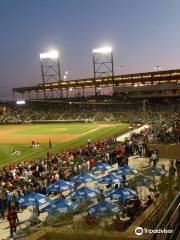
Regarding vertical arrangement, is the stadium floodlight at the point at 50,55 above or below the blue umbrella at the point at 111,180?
above

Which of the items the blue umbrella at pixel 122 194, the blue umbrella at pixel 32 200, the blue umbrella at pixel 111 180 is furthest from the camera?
the blue umbrella at pixel 111 180

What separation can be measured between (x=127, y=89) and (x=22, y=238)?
3037 inches

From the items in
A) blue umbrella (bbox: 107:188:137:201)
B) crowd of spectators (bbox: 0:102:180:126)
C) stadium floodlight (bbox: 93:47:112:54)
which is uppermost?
stadium floodlight (bbox: 93:47:112:54)

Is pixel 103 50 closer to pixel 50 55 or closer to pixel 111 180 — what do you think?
pixel 50 55

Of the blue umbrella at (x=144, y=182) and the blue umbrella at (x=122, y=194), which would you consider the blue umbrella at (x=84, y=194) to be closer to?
the blue umbrella at (x=122, y=194)

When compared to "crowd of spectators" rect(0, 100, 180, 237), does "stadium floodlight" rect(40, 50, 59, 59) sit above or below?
above

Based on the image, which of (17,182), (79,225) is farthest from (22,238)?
(17,182)

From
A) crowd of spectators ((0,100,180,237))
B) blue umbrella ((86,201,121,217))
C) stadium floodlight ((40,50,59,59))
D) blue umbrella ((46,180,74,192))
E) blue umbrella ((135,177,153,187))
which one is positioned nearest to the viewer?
blue umbrella ((86,201,121,217))

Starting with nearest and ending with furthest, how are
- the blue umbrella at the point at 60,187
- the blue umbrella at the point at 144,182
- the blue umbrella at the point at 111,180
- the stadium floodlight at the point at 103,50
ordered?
1. the blue umbrella at the point at 144,182
2. the blue umbrella at the point at 60,187
3. the blue umbrella at the point at 111,180
4. the stadium floodlight at the point at 103,50

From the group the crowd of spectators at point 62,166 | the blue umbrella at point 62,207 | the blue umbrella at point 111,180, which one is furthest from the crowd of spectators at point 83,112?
the blue umbrella at point 62,207

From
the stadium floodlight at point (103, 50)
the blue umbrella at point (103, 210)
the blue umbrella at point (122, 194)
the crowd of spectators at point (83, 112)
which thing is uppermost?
the stadium floodlight at point (103, 50)

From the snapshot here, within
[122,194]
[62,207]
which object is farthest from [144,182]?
[62,207]

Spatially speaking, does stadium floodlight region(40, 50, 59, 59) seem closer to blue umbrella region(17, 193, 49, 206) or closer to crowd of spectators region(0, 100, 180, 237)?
crowd of spectators region(0, 100, 180, 237)

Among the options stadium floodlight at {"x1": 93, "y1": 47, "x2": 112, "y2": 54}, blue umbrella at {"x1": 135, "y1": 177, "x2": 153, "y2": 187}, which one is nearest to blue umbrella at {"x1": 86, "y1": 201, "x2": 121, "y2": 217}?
blue umbrella at {"x1": 135, "y1": 177, "x2": 153, "y2": 187}
